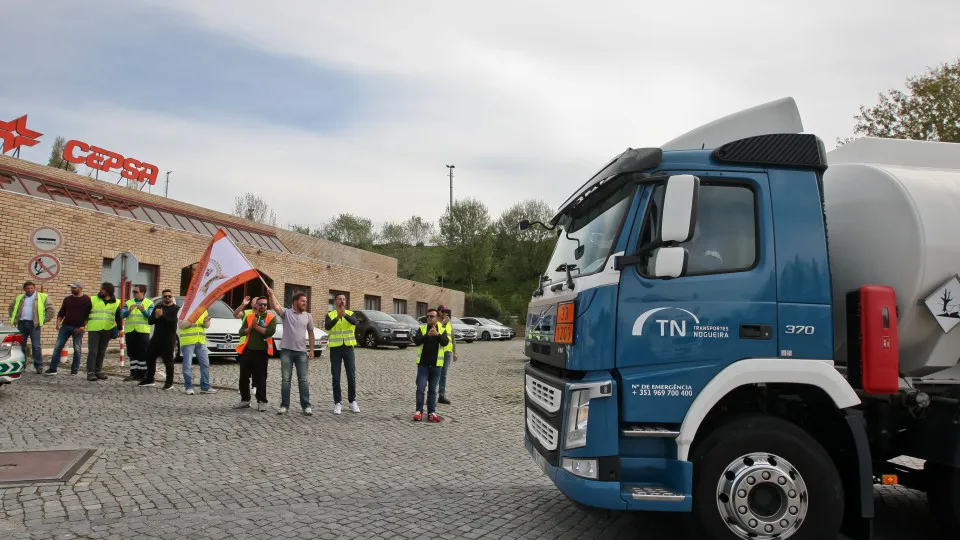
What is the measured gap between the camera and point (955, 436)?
395cm

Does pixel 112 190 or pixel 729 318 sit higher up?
pixel 112 190

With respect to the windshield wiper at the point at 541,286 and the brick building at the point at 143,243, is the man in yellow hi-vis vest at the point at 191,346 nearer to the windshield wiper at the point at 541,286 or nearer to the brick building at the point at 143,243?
the brick building at the point at 143,243

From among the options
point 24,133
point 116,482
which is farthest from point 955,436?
point 24,133

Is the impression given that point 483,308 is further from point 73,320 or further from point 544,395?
point 544,395

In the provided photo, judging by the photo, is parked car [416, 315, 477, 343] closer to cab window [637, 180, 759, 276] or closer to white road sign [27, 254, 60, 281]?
white road sign [27, 254, 60, 281]

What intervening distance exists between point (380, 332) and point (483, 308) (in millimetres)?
33356

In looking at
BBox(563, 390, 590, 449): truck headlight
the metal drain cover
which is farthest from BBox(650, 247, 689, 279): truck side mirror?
the metal drain cover

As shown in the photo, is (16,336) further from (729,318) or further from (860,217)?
(860,217)

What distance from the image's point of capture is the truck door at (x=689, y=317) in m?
3.79

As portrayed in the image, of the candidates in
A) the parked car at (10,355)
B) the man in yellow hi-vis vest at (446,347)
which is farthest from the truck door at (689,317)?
the parked car at (10,355)

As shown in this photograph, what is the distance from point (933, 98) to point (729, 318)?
2180cm

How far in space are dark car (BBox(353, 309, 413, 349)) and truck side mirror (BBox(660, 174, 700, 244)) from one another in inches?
836

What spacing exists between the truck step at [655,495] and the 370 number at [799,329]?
122cm

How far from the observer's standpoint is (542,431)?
4.29 meters
